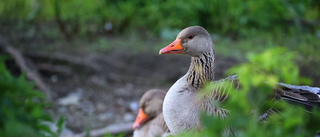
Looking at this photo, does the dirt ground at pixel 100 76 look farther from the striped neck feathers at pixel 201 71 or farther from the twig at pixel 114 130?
the striped neck feathers at pixel 201 71

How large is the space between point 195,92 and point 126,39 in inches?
188

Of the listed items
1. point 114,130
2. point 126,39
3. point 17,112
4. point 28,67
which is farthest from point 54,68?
point 17,112

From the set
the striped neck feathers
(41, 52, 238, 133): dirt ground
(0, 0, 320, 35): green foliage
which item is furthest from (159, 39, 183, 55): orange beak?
(0, 0, 320, 35): green foliage

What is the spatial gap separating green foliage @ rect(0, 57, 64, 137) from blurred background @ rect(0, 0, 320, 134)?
3956mm

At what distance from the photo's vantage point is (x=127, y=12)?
8.14m

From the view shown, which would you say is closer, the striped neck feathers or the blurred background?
the striped neck feathers

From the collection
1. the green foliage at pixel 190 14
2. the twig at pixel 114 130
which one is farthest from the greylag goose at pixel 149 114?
the green foliage at pixel 190 14

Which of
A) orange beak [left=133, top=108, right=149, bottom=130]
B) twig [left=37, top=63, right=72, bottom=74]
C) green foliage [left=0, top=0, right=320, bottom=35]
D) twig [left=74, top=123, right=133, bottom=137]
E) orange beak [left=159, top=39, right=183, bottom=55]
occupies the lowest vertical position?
orange beak [left=133, top=108, right=149, bottom=130]

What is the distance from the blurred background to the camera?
6531 millimetres

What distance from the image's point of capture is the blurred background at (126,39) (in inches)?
257

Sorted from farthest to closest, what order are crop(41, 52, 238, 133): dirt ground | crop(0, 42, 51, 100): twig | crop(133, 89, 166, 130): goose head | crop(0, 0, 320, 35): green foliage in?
crop(0, 0, 320, 35): green foliage → crop(0, 42, 51, 100): twig → crop(41, 52, 238, 133): dirt ground → crop(133, 89, 166, 130): goose head

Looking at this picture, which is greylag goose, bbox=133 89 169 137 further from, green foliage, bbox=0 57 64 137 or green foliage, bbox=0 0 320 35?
green foliage, bbox=0 0 320 35

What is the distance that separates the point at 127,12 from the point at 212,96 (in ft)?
16.7

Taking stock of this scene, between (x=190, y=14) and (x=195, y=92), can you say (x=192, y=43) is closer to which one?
(x=195, y=92)
